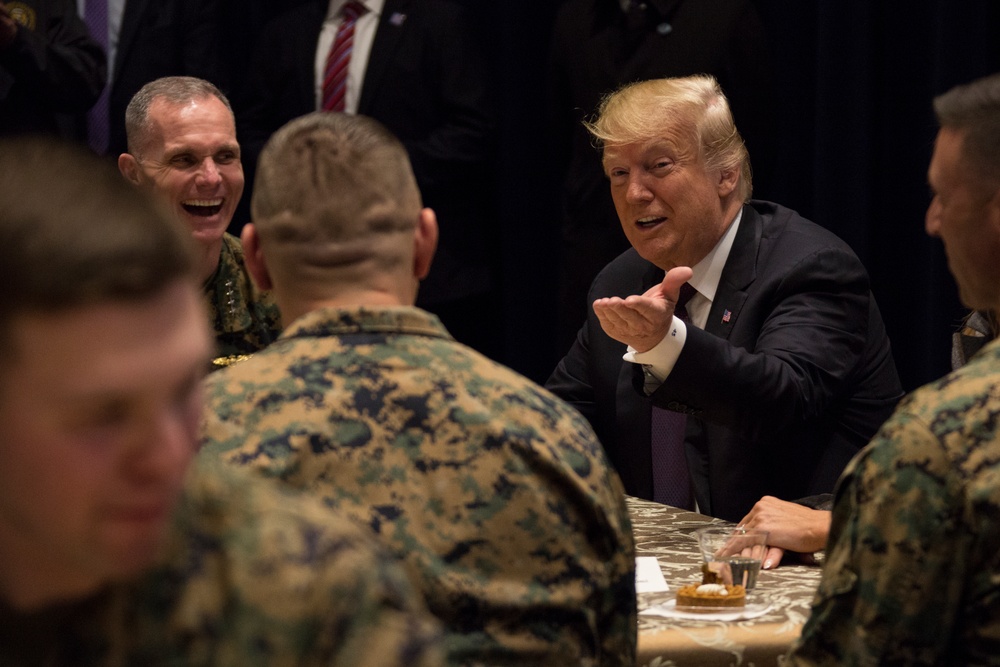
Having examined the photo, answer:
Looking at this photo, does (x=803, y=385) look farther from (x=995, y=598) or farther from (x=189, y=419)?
(x=189, y=419)

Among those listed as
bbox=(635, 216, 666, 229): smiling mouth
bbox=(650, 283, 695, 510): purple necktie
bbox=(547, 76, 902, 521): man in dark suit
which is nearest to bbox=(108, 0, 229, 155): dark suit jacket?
bbox=(547, 76, 902, 521): man in dark suit

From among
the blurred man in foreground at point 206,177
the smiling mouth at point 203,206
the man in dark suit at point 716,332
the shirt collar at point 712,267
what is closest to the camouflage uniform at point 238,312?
the blurred man in foreground at point 206,177

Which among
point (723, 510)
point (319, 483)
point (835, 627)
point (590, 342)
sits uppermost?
point (319, 483)

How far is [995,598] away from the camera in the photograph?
144 centimetres

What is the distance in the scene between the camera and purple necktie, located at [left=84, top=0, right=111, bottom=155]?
4664 millimetres

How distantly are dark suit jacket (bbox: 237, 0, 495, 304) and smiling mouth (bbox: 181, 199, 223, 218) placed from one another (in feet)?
4.37

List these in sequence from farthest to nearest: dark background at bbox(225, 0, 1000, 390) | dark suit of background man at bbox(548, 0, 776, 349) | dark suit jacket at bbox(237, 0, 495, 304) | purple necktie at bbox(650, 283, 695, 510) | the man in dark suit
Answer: dark suit jacket at bbox(237, 0, 495, 304), dark background at bbox(225, 0, 1000, 390), dark suit of background man at bbox(548, 0, 776, 349), purple necktie at bbox(650, 283, 695, 510), the man in dark suit

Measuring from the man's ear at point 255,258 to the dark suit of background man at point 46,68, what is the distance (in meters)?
2.59

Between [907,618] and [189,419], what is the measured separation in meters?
0.88

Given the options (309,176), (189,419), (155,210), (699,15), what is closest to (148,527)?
(189,419)

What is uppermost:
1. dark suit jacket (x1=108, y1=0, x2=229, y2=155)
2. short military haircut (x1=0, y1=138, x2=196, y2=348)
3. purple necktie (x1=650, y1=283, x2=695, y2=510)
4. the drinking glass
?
short military haircut (x1=0, y1=138, x2=196, y2=348)

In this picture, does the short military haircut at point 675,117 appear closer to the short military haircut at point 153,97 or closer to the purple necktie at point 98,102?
the short military haircut at point 153,97

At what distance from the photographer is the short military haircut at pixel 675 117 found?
3.14 metres

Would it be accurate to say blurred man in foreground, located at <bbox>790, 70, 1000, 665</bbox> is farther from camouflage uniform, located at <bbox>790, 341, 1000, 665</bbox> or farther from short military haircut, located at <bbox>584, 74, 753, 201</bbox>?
short military haircut, located at <bbox>584, 74, 753, 201</bbox>
